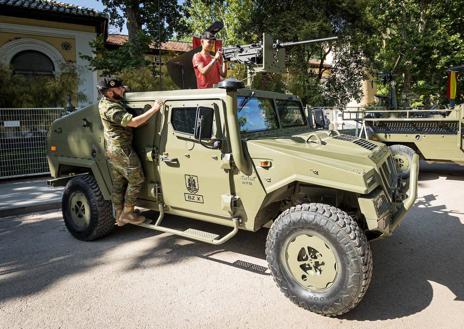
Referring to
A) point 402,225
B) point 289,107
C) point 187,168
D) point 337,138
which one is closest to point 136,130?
point 187,168

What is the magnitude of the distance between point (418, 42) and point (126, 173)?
16.6 meters

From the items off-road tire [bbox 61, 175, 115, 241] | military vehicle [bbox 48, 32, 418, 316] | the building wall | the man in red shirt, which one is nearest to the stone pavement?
off-road tire [bbox 61, 175, 115, 241]

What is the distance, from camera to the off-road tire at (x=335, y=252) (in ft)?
10.1

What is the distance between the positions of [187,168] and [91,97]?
12.8 metres

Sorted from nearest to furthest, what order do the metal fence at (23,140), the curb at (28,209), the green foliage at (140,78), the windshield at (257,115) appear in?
the windshield at (257,115) → the curb at (28,209) → the metal fence at (23,140) → the green foliage at (140,78)

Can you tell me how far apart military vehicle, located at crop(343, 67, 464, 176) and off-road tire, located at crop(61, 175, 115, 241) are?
5.41 metres

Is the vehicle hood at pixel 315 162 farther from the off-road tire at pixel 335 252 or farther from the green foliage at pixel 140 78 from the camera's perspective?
the green foliage at pixel 140 78

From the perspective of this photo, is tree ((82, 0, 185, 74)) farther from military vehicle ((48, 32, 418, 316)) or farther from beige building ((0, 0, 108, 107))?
military vehicle ((48, 32, 418, 316))

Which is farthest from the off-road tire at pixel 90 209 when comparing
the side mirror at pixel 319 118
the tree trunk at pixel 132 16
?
the tree trunk at pixel 132 16

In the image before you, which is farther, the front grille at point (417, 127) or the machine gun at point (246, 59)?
the front grille at point (417, 127)

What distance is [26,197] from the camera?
7.17m

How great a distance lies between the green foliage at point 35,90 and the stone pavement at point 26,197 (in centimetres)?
248

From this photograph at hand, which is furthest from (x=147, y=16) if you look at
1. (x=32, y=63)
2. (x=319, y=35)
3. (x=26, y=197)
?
(x=26, y=197)

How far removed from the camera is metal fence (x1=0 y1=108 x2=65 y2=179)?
841cm
